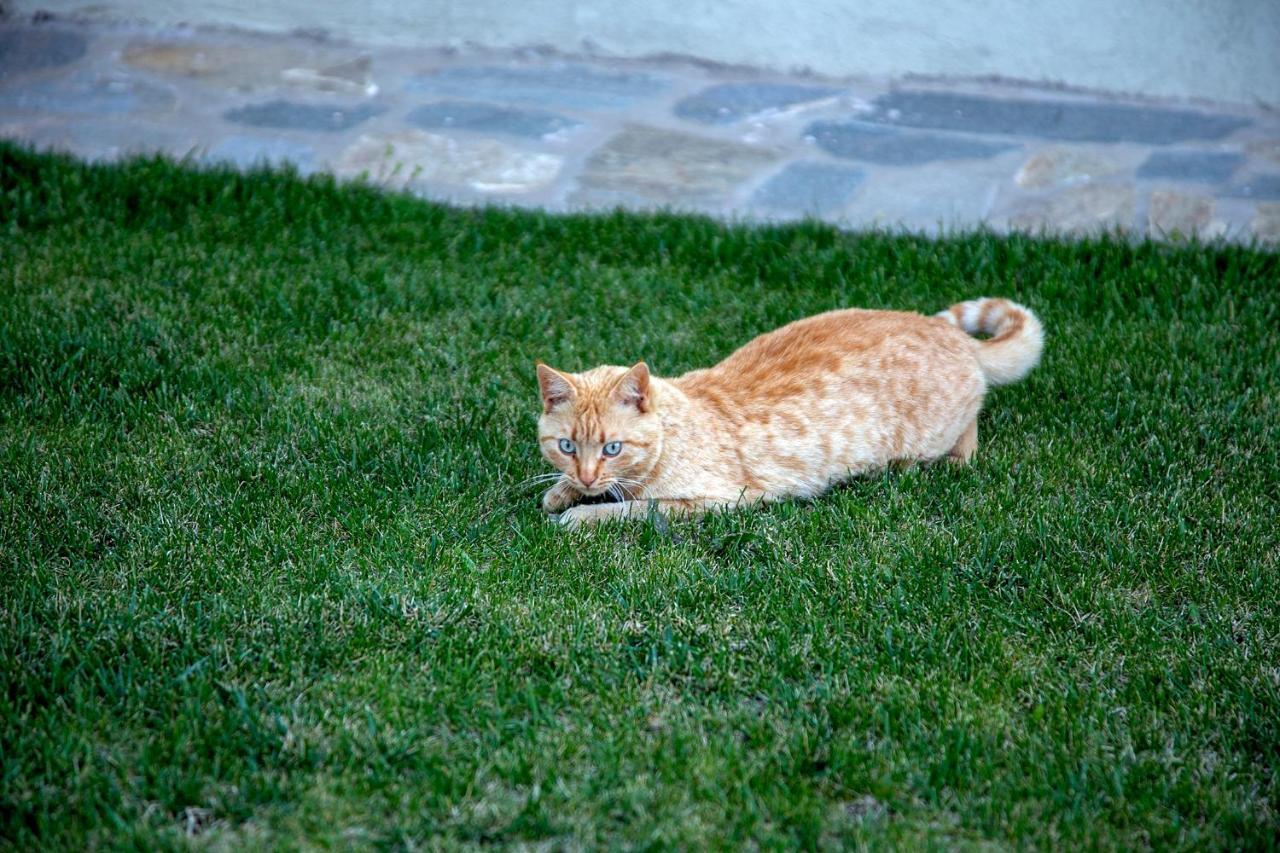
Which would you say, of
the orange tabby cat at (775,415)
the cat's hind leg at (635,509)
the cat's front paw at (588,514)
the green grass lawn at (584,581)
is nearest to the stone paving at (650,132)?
the green grass lawn at (584,581)

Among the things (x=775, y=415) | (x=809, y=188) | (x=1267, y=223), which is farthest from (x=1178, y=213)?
(x=775, y=415)

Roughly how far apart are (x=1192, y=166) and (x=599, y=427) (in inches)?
173

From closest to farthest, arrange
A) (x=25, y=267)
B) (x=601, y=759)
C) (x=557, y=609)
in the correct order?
1. (x=601, y=759)
2. (x=557, y=609)
3. (x=25, y=267)

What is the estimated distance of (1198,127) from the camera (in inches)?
289

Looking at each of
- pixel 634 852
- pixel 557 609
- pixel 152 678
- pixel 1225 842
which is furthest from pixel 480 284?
pixel 1225 842

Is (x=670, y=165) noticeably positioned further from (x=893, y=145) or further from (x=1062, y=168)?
(x=1062, y=168)

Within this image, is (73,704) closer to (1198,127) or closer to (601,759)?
(601,759)

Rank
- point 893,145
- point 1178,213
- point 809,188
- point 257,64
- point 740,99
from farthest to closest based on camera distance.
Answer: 1. point 257,64
2. point 740,99
3. point 893,145
4. point 809,188
5. point 1178,213

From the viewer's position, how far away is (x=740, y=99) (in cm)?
786

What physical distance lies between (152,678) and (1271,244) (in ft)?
17.1

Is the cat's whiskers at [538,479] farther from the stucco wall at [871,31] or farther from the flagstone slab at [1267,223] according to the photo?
the stucco wall at [871,31]

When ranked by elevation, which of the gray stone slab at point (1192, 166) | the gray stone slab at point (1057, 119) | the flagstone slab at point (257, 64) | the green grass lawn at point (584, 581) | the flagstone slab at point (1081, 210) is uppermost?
the gray stone slab at point (1057, 119)

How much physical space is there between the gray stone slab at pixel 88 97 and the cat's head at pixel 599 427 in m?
4.50

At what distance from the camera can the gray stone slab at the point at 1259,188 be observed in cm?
650
